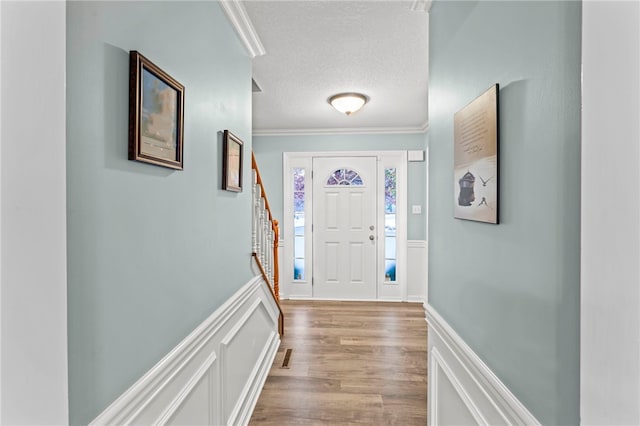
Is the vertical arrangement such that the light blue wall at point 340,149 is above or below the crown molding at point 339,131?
below

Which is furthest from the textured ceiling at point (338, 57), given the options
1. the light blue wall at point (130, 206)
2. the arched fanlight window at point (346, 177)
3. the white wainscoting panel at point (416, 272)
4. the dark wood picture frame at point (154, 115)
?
the white wainscoting panel at point (416, 272)

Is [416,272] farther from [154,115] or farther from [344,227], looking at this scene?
[154,115]

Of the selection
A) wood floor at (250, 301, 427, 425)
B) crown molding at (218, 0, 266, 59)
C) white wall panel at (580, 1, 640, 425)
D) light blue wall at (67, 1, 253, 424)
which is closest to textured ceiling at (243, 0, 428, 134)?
crown molding at (218, 0, 266, 59)

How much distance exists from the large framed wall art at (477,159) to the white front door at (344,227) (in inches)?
130

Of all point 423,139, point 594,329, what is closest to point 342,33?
point 594,329

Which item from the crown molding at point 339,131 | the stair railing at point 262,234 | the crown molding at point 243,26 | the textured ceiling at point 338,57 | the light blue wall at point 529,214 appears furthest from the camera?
the crown molding at point 339,131

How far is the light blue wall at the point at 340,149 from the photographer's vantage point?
4.51 m

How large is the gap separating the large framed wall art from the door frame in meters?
3.28

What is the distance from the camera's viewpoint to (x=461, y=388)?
1.25 m

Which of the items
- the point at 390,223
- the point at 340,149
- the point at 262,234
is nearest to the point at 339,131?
the point at 340,149

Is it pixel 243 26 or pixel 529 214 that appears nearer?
pixel 529 214

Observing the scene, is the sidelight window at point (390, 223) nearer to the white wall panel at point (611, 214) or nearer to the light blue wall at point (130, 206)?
the light blue wall at point (130, 206)

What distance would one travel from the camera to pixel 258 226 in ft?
8.36

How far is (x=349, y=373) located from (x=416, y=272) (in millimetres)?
2274
